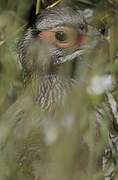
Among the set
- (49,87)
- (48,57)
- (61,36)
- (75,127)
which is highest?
(75,127)

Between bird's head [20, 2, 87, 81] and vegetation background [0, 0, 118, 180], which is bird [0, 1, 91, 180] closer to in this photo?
bird's head [20, 2, 87, 81]

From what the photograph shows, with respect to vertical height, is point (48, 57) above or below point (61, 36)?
below

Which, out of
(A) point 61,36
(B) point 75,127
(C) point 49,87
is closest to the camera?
(B) point 75,127

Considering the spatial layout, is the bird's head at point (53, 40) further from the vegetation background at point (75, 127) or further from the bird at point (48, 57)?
the vegetation background at point (75, 127)

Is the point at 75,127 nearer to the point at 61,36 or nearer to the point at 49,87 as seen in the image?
the point at 61,36

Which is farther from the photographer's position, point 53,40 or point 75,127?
point 53,40

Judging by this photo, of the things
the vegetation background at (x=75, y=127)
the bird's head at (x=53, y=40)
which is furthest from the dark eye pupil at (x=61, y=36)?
the vegetation background at (x=75, y=127)

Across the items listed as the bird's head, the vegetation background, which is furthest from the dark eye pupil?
the vegetation background

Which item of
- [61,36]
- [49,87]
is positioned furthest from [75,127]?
[49,87]

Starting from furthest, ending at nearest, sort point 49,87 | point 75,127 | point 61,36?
point 49,87 → point 61,36 → point 75,127
